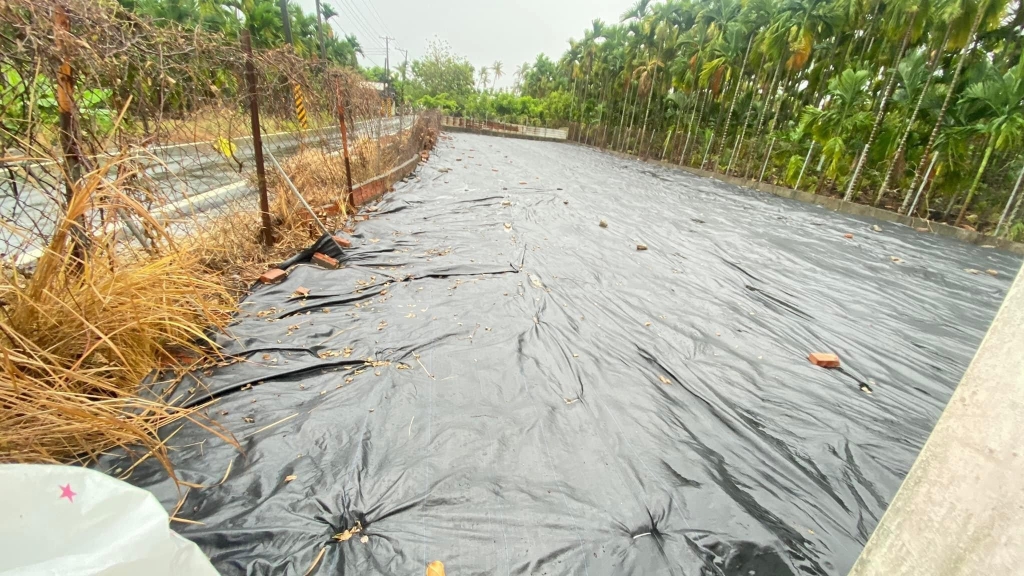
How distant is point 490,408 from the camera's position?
2.07 meters

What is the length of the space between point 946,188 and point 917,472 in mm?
11858

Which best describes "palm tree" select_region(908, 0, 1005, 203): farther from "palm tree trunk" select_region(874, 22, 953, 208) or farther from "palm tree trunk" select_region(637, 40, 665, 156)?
"palm tree trunk" select_region(637, 40, 665, 156)

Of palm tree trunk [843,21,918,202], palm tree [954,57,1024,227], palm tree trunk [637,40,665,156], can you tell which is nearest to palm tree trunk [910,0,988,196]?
palm tree [954,57,1024,227]

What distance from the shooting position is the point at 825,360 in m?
2.67

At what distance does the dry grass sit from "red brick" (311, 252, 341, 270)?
1227 millimetres

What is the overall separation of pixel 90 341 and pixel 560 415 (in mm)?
2310

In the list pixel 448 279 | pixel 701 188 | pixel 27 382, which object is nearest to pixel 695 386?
pixel 448 279

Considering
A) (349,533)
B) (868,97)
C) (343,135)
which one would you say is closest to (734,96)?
(868,97)

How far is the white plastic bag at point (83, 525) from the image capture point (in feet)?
2.52

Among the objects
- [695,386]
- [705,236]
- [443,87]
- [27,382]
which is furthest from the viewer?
[443,87]

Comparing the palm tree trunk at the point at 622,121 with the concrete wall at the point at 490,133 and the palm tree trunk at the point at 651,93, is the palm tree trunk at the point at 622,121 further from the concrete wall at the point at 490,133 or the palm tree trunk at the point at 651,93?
the concrete wall at the point at 490,133

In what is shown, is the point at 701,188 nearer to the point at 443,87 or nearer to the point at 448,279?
the point at 448,279

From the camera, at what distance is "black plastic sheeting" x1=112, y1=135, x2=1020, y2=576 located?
143cm

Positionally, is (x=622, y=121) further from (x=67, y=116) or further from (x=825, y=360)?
(x=67, y=116)
